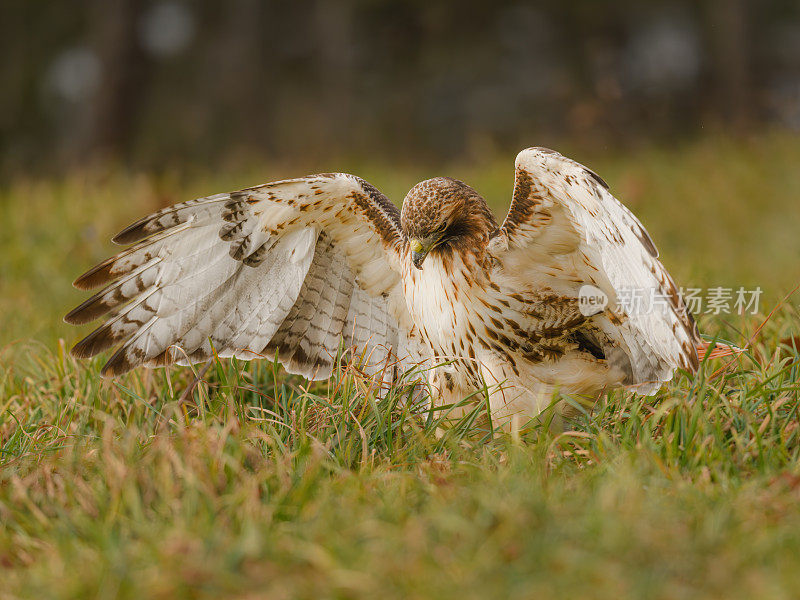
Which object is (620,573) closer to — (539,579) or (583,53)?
(539,579)

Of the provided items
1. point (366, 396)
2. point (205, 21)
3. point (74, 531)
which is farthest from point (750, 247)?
point (205, 21)

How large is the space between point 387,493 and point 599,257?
1.27 m

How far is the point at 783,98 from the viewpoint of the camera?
32.6ft

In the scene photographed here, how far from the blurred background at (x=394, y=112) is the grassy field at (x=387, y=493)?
1191mm

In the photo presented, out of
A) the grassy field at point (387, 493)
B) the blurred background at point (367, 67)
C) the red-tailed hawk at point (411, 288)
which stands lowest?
the grassy field at point (387, 493)

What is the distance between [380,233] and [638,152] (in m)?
7.29

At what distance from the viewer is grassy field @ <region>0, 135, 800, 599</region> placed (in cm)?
201

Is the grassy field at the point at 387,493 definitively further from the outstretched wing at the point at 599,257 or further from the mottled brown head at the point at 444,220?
the mottled brown head at the point at 444,220

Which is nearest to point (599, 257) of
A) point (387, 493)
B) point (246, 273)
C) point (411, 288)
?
point (411, 288)

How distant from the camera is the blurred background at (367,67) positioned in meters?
15.8

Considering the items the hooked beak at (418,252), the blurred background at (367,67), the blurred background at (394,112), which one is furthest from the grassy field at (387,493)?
the blurred background at (367,67)

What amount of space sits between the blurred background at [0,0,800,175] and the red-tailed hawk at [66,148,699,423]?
1053 centimetres

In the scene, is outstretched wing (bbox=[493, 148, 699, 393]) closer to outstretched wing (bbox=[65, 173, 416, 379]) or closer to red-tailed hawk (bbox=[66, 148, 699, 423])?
red-tailed hawk (bbox=[66, 148, 699, 423])

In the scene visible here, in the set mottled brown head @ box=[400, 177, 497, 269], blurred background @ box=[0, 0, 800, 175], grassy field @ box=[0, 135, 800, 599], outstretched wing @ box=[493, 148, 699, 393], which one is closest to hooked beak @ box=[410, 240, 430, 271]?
mottled brown head @ box=[400, 177, 497, 269]
